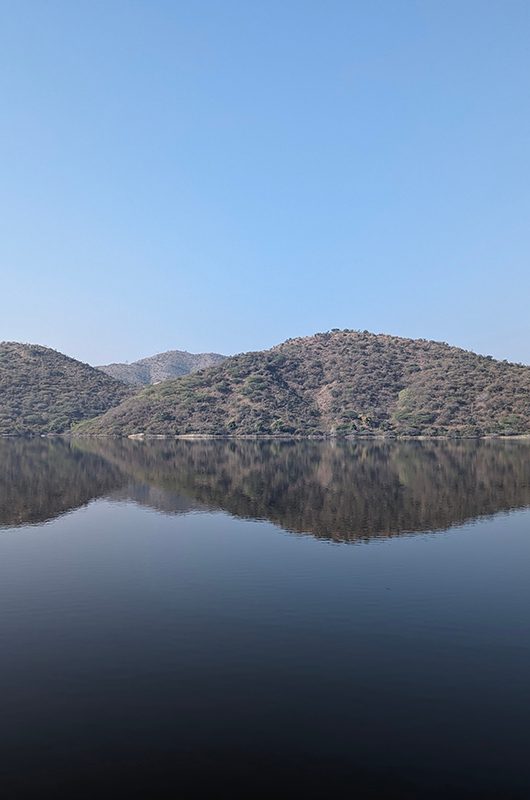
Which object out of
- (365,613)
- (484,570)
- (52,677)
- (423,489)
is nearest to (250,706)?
(52,677)

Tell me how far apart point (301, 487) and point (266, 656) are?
80477 mm

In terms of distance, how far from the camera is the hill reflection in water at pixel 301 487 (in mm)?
83938

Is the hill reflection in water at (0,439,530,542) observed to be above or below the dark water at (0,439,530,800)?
above

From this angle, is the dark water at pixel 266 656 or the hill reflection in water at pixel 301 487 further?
the hill reflection in water at pixel 301 487

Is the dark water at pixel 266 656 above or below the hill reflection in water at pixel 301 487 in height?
below

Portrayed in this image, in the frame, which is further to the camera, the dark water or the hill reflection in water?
the hill reflection in water

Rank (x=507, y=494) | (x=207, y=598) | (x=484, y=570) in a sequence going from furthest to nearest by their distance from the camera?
1. (x=507, y=494)
2. (x=484, y=570)
3. (x=207, y=598)

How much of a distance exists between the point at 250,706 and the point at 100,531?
50702 millimetres

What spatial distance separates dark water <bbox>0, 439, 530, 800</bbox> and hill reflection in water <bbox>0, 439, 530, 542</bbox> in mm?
2081

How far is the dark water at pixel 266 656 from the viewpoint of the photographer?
79.4 feet

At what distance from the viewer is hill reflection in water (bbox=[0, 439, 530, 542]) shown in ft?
275

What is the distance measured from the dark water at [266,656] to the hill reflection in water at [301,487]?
208 cm

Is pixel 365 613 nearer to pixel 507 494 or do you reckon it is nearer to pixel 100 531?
pixel 100 531

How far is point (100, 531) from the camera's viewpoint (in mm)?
75625
